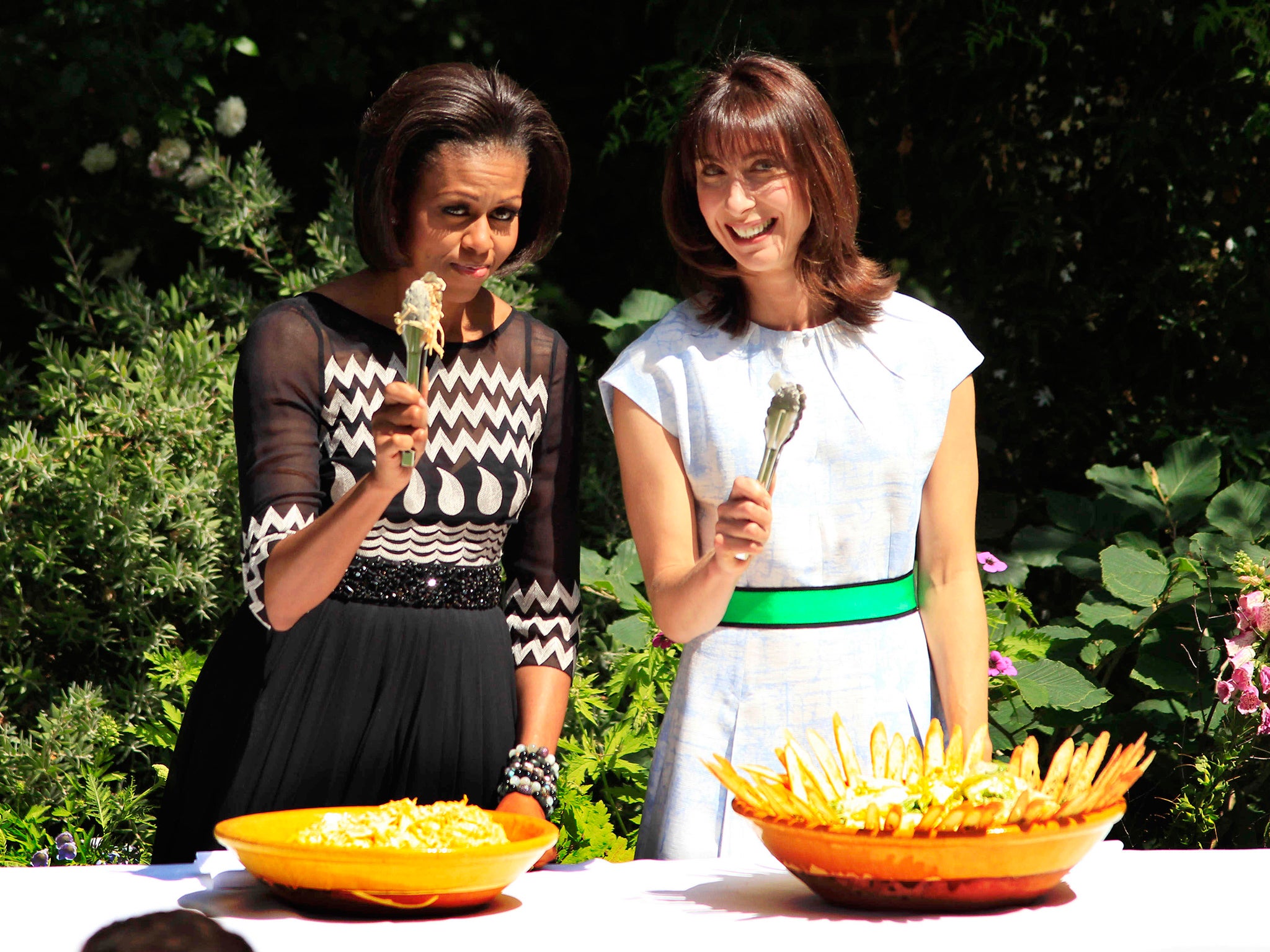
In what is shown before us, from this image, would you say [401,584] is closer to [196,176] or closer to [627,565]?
[627,565]

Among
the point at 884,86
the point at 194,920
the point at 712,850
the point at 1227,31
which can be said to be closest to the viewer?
the point at 194,920

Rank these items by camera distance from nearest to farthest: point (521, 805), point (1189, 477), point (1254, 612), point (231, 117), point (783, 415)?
point (783, 415) → point (521, 805) → point (1254, 612) → point (1189, 477) → point (231, 117)

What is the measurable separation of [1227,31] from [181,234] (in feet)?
9.96

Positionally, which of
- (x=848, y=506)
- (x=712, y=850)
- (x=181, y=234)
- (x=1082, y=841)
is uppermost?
(x=181, y=234)

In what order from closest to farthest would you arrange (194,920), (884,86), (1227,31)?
(194,920)
(1227,31)
(884,86)

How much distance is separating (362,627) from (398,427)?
497 millimetres

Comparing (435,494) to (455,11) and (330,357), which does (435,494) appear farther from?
(455,11)

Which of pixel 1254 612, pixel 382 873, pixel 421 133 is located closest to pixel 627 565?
pixel 1254 612

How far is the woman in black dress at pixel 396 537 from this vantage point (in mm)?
1852

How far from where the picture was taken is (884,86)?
3977 mm

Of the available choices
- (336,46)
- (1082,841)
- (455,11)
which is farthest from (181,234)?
(1082,841)

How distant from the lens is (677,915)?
1392mm

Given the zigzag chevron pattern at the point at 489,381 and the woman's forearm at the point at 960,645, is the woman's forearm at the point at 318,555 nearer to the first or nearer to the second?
the zigzag chevron pattern at the point at 489,381

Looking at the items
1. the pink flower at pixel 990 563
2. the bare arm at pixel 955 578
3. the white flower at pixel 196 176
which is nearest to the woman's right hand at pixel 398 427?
the bare arm at pixel 955 578
